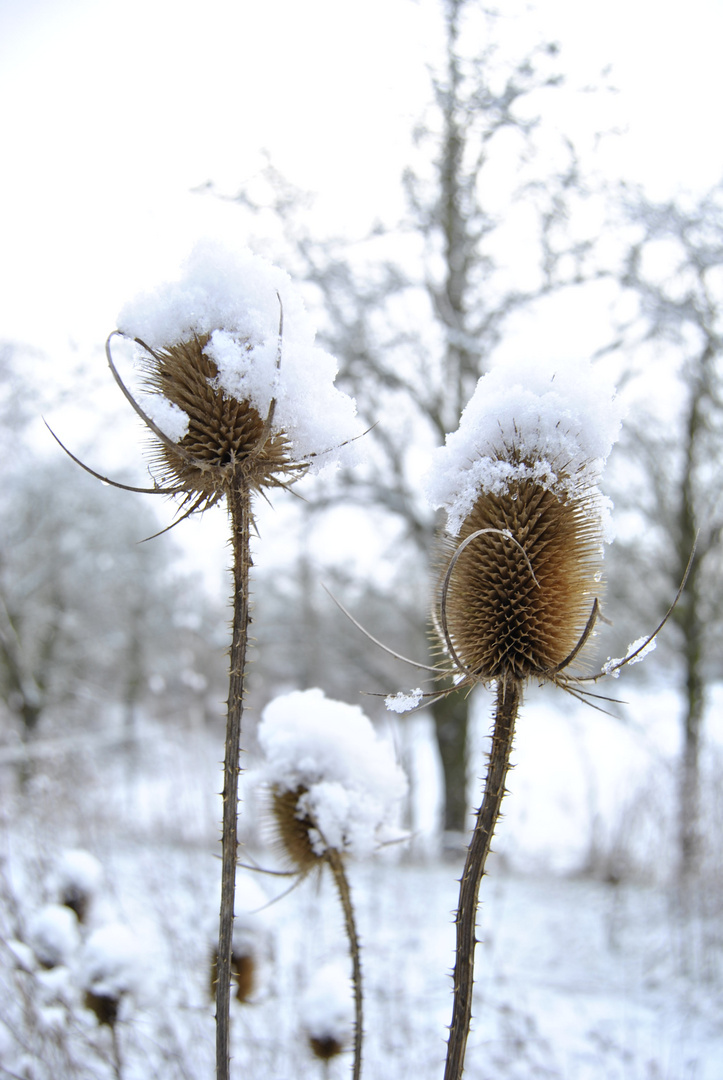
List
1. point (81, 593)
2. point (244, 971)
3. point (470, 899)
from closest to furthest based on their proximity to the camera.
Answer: point (470, 899) → point (244, 971) → point (81, 593)

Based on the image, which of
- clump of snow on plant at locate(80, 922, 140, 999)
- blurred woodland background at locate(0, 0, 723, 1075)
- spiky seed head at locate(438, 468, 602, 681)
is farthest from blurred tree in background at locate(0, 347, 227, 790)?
spiky seed head at locate(438, 468, 602, 681)

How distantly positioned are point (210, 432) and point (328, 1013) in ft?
5.38

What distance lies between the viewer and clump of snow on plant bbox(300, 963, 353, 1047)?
1.81 metres

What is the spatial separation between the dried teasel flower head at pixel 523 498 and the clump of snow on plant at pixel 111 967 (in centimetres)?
139

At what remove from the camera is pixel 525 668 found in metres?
1.09

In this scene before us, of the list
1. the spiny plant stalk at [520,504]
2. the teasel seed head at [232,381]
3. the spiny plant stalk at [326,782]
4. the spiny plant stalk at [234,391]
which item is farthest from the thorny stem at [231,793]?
the spiny plant stalk at [326,782]

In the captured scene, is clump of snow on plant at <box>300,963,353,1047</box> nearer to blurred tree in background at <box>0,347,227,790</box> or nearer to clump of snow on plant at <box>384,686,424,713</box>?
clump of snow on plant at <box>384,686,424,713</box>

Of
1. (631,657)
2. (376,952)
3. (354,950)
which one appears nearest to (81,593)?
(376,952)

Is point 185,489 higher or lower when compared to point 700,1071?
higher

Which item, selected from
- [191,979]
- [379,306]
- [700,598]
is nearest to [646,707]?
[700,598]

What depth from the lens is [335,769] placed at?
1552 mm

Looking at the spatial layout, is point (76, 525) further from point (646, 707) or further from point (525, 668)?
point (525, 668)

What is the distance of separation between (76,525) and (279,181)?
1124 centimetres

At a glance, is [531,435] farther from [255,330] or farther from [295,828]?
[295,828]
